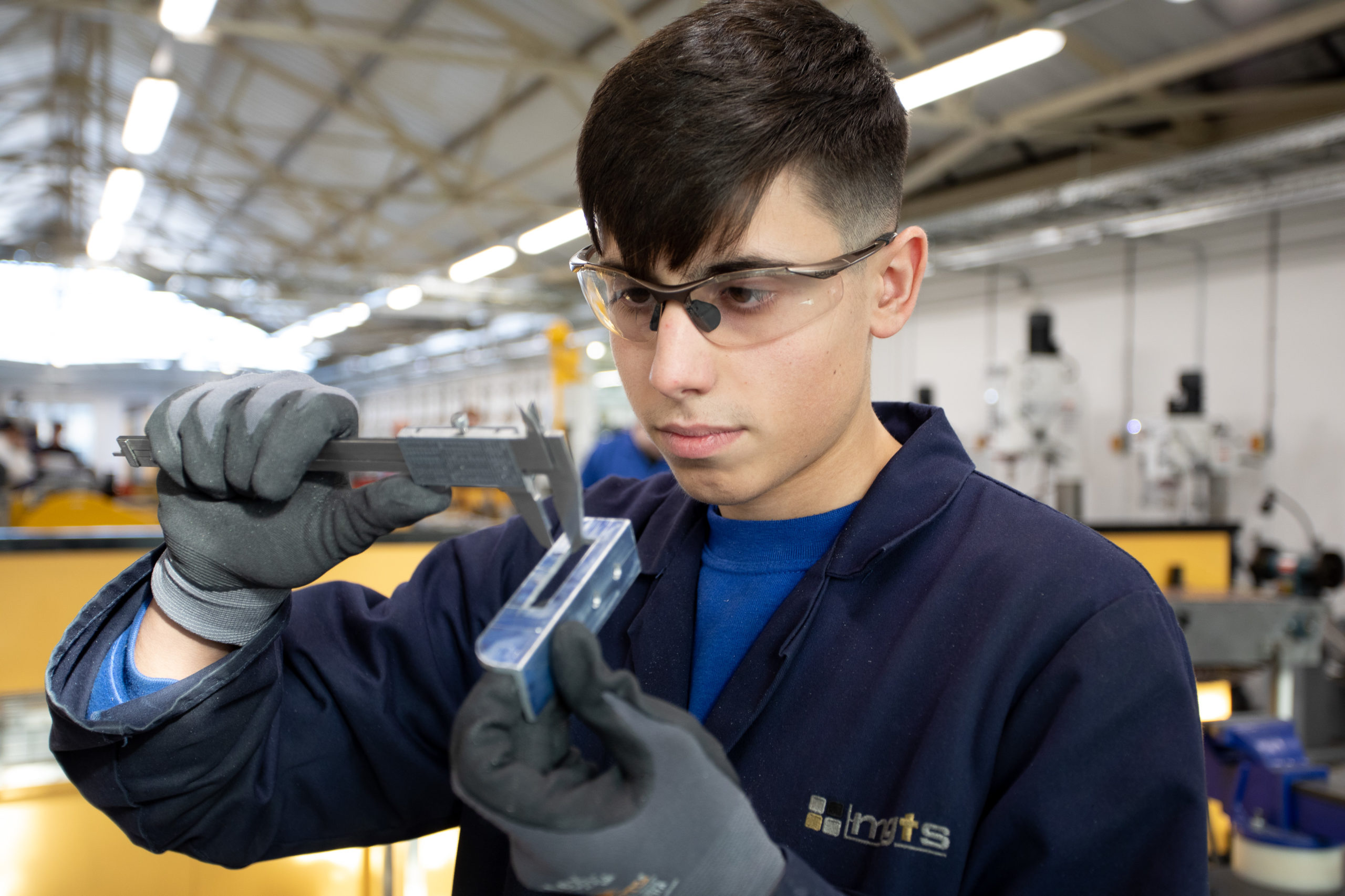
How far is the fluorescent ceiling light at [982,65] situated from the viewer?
3850 millimetres

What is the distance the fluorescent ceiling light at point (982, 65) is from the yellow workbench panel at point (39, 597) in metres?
3.38

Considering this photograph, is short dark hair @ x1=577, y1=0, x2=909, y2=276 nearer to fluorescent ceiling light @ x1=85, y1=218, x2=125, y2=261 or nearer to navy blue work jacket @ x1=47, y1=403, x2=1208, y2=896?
navy blue work jacket @ x1=47, y1=403, x2=1208, y2=896

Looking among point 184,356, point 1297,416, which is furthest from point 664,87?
point 184,356

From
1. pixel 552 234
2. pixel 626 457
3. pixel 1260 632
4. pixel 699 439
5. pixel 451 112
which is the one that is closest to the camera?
pixel 699 439

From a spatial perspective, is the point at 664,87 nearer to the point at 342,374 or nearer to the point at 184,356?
the point at 184,356

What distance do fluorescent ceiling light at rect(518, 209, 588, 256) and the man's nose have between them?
20.5 ft

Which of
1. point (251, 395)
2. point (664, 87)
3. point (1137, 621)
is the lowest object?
point (1137, 621)

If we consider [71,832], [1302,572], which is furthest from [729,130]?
[1302,572]

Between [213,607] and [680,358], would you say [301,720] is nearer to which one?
[213,607]

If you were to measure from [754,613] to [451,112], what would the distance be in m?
8.12

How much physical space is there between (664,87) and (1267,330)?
6792mm

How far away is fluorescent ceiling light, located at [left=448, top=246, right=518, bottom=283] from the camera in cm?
861

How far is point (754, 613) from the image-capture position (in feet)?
3.11

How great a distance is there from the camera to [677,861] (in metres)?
0.60
